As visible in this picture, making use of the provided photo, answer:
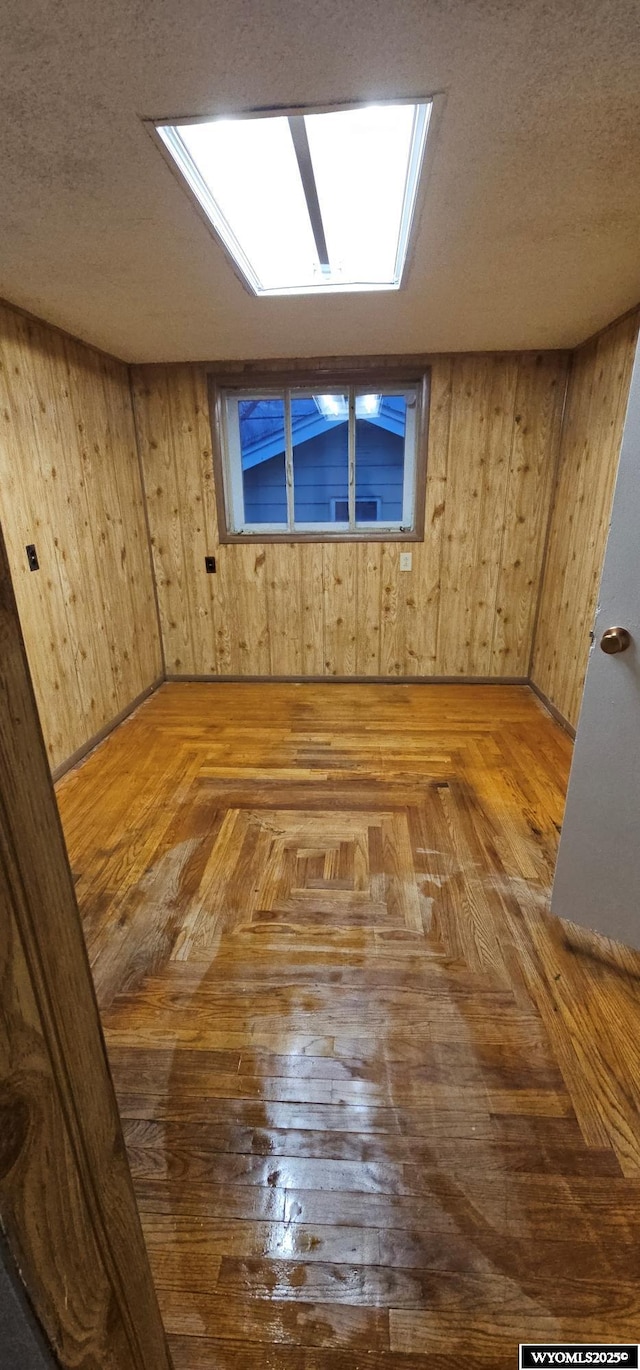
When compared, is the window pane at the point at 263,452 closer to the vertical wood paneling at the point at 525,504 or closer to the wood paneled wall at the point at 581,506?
the vertical wood paneling at the point at 525,504

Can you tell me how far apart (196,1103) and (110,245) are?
8.70 ft

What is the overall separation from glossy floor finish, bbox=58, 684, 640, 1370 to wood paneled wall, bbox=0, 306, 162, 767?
80 cm

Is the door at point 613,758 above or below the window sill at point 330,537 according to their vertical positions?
below

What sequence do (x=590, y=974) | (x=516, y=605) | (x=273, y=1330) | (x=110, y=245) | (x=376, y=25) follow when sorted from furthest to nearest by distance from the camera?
1. (x=516, y=605)
2. (x=110, y=245)
3. (x=590, y=974)
4. (x=376, y=25)
5. (x=273, y=1330)

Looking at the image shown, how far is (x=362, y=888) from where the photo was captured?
2.02 m

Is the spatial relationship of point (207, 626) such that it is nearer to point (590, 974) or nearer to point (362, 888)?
point (362, 888)

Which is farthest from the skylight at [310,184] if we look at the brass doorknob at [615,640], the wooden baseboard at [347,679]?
the wooden baseboard at [347,679]

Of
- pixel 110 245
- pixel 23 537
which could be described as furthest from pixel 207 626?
pixel 110 245

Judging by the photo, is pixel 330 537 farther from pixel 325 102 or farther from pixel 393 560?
pixel 325 102

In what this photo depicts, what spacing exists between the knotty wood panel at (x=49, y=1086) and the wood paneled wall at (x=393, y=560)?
3606 millimetres

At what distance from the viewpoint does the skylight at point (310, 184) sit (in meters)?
1.41

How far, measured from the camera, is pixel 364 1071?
1365mm

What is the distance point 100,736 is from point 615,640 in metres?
2.87

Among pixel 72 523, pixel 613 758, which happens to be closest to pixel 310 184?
pixel 613 758
